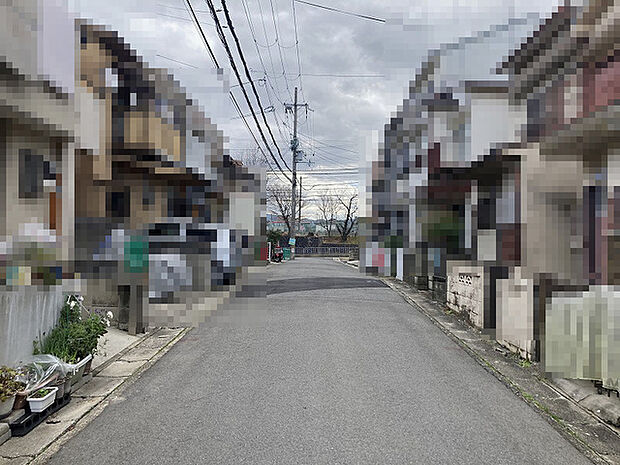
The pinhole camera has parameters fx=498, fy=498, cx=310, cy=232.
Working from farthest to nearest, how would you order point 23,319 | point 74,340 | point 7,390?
point 74,340 → point 23,319 → point 7,390

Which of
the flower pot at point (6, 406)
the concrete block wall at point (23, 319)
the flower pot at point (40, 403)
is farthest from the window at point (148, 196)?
the flower pot at point (6, 406)

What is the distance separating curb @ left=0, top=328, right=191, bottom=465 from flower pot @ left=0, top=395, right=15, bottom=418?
24.2 inches

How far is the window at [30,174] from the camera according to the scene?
7.73 meters

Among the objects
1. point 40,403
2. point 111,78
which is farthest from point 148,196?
point 40,403

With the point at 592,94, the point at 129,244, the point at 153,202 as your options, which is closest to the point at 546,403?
the point at 592,94

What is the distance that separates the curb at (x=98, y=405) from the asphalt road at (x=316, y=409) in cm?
13

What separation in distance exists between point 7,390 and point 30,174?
397 cm

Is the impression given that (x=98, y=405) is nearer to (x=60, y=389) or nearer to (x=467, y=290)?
(x=60, y=389)

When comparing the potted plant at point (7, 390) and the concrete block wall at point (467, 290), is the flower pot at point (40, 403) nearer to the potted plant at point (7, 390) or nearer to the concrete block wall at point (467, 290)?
the potted plant at point (7, 390)

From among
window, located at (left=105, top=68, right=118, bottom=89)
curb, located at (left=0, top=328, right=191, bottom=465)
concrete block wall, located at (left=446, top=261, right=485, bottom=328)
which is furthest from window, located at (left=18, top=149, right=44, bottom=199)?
concrete block wall, located at (left=446, top=261, right=485, bottom=328)

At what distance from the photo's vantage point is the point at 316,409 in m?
5.73

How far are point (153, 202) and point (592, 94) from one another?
40.0ft

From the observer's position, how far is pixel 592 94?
7.95 m

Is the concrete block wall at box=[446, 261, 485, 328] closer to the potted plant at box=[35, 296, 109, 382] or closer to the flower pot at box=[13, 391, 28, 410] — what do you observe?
the potted plant at box=[35, 296, 109, 382]
